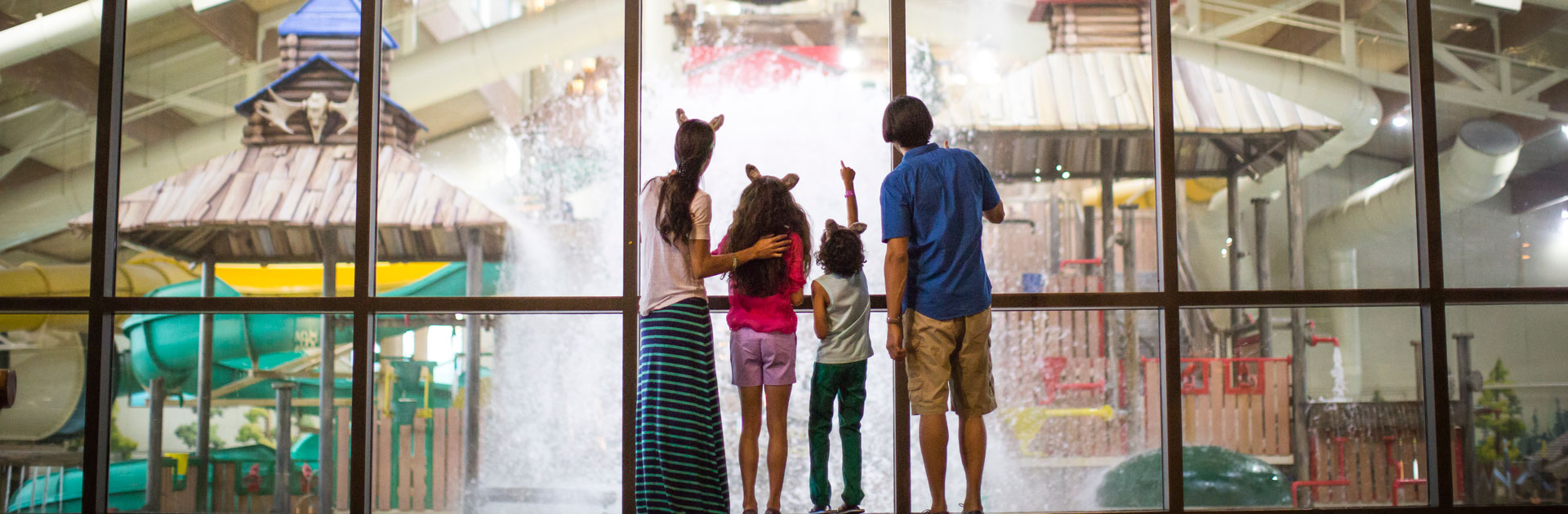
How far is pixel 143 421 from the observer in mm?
3904

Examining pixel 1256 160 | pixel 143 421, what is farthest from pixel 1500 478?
pixel 143 421

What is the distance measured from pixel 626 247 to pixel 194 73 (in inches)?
77.9

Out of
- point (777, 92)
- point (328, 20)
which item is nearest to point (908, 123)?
point (777, 92)

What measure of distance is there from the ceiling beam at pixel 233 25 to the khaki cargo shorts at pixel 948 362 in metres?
2.92

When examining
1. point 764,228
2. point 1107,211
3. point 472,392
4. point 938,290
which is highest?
point 1107,211

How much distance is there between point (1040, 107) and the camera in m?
4.20

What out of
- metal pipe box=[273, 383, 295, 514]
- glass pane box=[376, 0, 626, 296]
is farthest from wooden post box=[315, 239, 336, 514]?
glass pane box=[376, 0, 626, 296]

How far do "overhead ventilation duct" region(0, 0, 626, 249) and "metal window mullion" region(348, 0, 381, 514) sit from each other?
311mm

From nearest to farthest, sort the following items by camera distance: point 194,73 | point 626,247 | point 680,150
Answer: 1. point 680,150
2. point 626,247
3. point 194,73

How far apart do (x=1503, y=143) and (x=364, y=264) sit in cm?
452

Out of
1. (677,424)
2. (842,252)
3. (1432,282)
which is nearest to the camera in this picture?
(677,424)

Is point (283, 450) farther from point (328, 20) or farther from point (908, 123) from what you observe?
point (908, 123)

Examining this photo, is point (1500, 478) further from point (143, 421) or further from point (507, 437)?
point (143, 421)

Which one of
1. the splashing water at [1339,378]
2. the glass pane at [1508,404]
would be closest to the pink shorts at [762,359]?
the splashing water at [1339,378]
